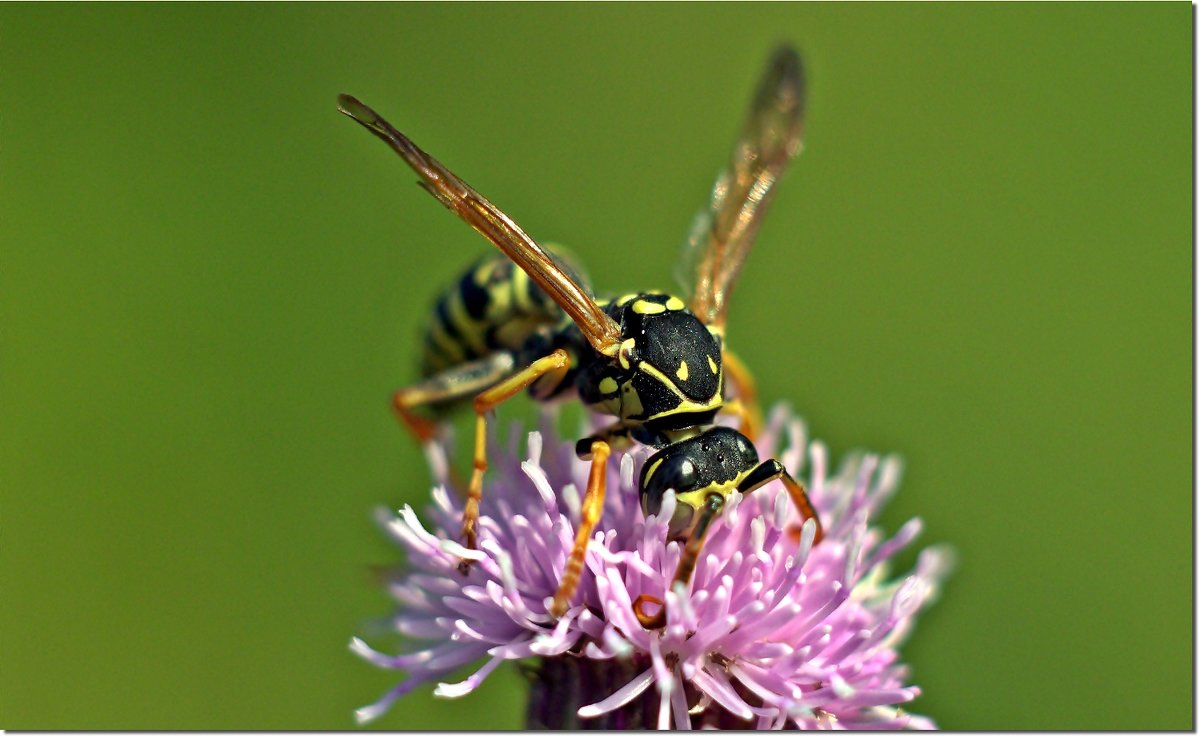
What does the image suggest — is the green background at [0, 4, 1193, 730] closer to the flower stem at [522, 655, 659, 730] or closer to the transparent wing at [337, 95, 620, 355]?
the flower stem at [522, 655, 659, 730]

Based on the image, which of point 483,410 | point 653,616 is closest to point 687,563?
point 653,616

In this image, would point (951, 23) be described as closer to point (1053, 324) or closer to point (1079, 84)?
point (1079, 84)

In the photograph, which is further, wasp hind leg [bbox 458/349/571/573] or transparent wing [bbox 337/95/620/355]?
wasp hind leg [bbox 458/349/571/573]

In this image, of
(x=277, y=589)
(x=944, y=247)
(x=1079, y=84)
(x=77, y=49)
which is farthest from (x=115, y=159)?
(x=1079, y=84)

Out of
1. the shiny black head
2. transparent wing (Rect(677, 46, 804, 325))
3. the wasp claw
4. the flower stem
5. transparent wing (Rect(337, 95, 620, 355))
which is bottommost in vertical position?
the flower stem

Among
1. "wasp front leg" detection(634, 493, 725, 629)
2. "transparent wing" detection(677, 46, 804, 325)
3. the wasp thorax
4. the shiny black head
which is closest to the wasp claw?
"wasp front leg" detection(634, 493, 725, 629)

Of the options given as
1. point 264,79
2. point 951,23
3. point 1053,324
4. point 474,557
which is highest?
point 951,23

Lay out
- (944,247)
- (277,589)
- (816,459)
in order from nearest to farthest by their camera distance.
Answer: (816,459) < (277,589) < (944,247)
